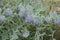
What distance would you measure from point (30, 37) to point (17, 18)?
212 millimetres

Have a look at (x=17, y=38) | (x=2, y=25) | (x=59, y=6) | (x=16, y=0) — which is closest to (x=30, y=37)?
(x=17, y=38)

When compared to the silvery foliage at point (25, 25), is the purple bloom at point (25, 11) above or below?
above

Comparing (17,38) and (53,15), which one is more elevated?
(53,15)

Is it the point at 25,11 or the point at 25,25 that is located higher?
the point at 25,11

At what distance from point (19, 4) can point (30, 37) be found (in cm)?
35

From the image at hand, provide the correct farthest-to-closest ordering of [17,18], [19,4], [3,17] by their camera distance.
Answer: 1. [19,4]
2. [17,18]
3. [3,17]

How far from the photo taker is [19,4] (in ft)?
6.25

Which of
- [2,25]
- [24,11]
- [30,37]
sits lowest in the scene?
[30,37]

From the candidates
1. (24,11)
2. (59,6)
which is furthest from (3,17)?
(59,6)

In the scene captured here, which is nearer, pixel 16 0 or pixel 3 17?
pixel 3 17

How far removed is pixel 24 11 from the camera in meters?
1.74

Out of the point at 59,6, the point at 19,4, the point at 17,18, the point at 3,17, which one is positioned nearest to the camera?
the point at 3,17

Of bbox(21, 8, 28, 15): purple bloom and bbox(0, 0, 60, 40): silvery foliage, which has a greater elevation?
bbox(21, 8, 28, 15): purple bloom

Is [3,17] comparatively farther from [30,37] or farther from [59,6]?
[59,6]
